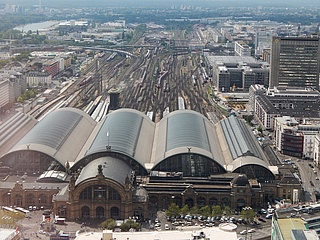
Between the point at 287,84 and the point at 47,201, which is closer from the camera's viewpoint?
the point at 47,201

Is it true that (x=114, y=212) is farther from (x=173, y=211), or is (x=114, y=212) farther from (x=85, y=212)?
(x=173, y=211)

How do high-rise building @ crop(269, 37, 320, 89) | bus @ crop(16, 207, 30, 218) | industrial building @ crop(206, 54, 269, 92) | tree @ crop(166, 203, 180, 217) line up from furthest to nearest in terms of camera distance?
industrial building @ crop(206, 54, 269, 92)
high-rise building @ crop(269, 37, 320, 89)
bus @ crop(16, 207, 30, 218)
tree @ crop(166, 203, 180, 217)

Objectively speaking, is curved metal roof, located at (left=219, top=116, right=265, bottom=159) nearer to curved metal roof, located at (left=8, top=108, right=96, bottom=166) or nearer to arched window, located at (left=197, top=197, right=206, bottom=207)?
arched window, located at (left=197, top=197, right=206, bottom=207)

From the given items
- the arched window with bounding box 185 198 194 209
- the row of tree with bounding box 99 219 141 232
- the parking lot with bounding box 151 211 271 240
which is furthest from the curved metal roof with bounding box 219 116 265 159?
the row of tree with bounding box 99 219 141 232

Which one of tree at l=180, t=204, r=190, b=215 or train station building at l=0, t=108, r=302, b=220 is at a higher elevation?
train station building at l=0, t=108, r=302, b=220

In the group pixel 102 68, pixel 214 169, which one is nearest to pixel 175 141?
pixel 214 169

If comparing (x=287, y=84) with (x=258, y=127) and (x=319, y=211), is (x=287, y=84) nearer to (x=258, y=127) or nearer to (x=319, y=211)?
(x=258, y=127)

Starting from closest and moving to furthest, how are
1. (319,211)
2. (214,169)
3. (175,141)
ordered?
1. (319,211)
2. (214,169)
3. (175,141)
